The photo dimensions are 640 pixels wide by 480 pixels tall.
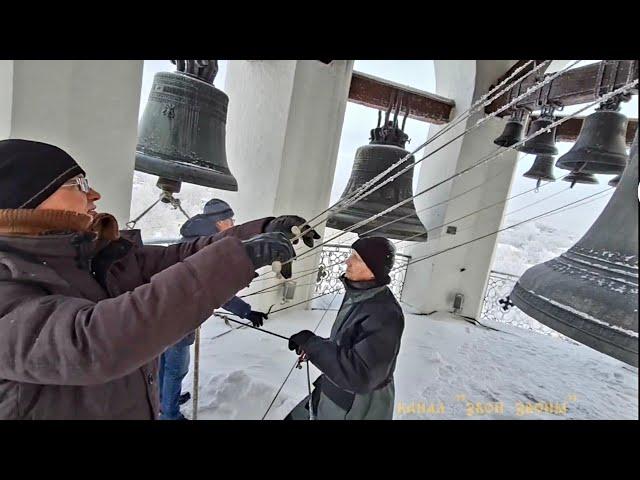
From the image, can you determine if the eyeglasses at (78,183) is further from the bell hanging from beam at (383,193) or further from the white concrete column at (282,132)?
the white concrete column at (282,132)

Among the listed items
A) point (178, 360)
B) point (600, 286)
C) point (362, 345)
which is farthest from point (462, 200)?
point (600, 286)

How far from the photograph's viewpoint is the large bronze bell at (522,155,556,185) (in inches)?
100

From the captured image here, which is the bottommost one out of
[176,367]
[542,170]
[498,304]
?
[498,304]

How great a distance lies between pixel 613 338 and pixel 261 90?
2.26 m

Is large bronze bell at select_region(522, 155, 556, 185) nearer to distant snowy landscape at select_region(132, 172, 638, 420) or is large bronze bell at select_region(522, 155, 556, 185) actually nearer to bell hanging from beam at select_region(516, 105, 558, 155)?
bell hanging from beam at select_region(516, 105, 558, 155)

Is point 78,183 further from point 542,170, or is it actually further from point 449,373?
point 542,170

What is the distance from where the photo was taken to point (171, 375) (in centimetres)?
132

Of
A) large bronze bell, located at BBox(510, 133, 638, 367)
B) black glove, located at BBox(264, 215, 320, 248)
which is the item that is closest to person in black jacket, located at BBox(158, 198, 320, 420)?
black glove, located at BBox(264, 215, 320, 248)

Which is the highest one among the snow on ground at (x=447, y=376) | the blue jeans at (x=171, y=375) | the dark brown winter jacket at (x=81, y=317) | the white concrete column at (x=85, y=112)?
the white concrete column at (x=85, y=112)

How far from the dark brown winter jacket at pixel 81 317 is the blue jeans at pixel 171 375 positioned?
84cm

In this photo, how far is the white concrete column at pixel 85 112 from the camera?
2.85 feet

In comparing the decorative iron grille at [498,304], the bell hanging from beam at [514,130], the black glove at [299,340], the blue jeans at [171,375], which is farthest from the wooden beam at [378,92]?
the decorative iron grille at [498,304]

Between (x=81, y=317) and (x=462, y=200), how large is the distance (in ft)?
10.1

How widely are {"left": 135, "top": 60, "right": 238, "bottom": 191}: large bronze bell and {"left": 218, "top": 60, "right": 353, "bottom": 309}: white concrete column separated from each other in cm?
93
